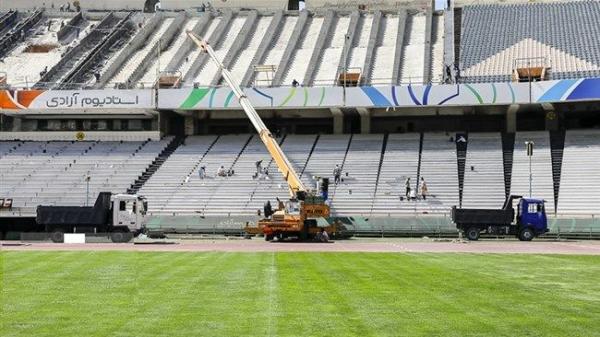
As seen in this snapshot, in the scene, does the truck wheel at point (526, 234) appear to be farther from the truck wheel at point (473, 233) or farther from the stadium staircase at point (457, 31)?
the stadium staircase at point (457, 31)

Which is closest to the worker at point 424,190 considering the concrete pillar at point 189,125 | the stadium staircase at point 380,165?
the stadium staircase at point 380,165

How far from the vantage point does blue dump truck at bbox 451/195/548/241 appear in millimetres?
43062

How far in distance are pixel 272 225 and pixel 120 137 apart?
27.6m

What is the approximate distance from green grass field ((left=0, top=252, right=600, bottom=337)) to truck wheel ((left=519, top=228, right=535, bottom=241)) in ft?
60.6

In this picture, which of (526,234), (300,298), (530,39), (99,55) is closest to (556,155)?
(526,234)

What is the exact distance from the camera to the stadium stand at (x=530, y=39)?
2398 inches

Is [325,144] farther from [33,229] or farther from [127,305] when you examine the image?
[127,305]

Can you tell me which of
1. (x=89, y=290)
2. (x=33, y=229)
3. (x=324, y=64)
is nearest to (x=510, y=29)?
(x=324, y=64)

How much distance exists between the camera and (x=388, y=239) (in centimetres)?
4475

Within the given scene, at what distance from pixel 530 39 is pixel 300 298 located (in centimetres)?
5591

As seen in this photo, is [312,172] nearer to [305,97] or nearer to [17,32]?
[305,97]

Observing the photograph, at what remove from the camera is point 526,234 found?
43.0 m

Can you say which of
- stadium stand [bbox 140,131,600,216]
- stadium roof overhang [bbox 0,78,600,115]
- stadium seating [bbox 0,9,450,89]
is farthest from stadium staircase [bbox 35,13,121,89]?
stadium stand [bbox 140,131,600,216]

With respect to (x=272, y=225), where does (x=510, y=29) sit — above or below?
above
